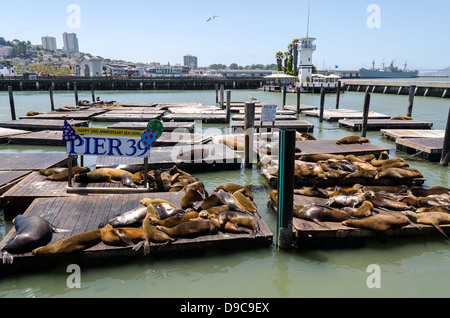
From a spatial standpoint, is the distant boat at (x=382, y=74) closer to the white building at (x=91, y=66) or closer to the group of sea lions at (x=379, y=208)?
the white building at (x=91, y=66)

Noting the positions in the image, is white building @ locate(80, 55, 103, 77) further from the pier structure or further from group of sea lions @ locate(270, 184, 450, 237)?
group of sea lions @ locate(270, 184, 450, 237)

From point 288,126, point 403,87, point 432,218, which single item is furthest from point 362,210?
point 403,87

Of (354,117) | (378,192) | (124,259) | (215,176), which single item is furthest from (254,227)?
(354,117)

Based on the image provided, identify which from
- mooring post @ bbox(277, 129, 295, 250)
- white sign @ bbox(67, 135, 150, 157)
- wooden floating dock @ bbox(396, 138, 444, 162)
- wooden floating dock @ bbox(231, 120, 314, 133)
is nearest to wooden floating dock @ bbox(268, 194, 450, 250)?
mooring post @ bbox(277, 129, 295, 250)

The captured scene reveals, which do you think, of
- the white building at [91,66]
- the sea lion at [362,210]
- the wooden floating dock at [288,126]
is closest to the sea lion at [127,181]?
the sea lion at [362,210]

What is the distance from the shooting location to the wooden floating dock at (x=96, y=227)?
4.22 m

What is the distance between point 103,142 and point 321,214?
3947 millimetres

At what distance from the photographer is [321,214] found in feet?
16.8

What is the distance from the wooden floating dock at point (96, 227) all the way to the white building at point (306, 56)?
48341 mm

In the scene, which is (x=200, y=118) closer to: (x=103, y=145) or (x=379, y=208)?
(x=103, y=145)

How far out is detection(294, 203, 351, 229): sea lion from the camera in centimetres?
511
